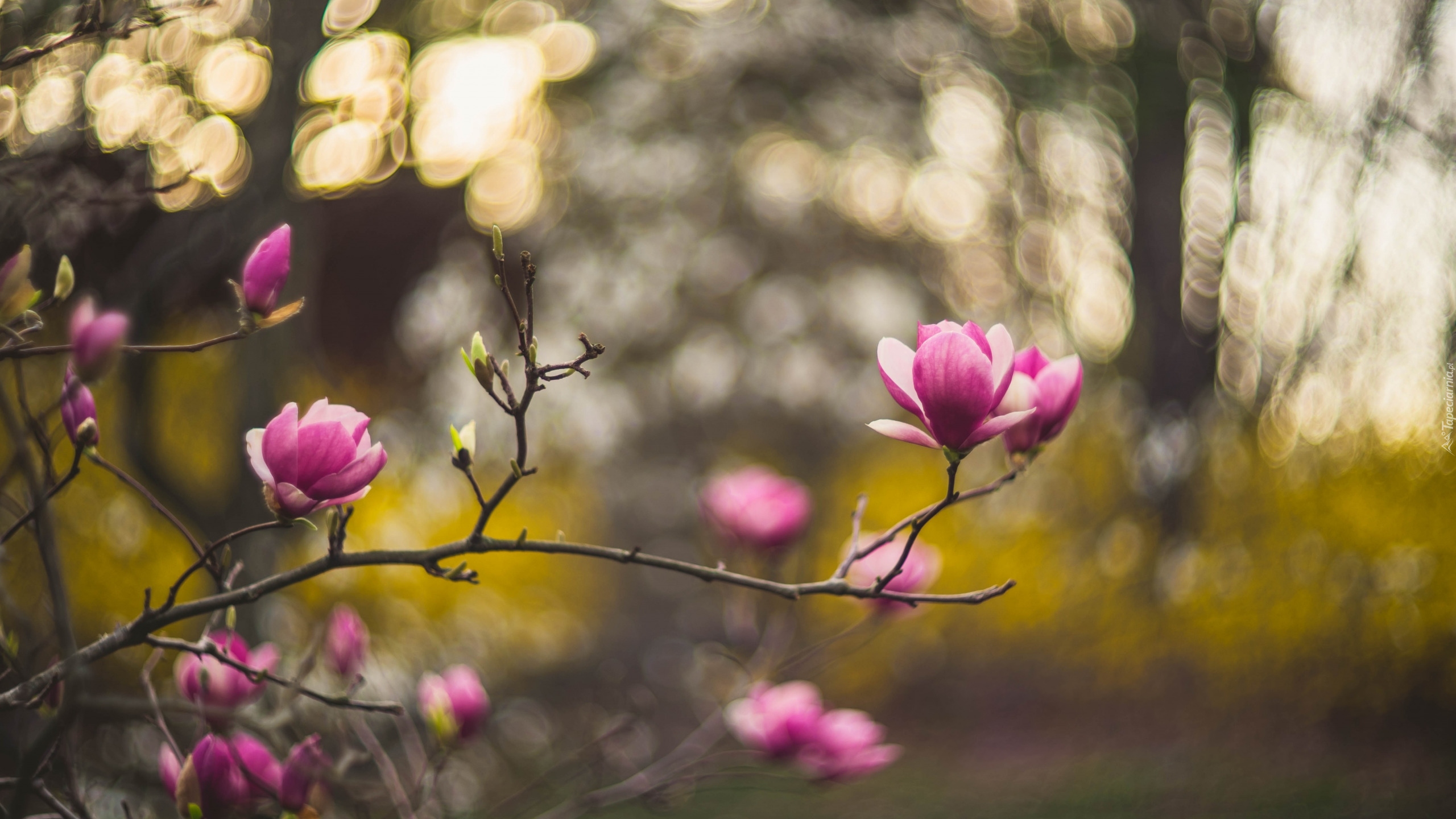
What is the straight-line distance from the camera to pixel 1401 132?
244cm

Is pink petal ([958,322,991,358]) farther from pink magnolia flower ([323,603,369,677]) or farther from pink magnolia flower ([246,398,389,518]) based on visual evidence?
pink magnolia flower ([323,603,369,677])

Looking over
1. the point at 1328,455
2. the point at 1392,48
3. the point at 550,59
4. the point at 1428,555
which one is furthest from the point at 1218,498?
the point at 550,59

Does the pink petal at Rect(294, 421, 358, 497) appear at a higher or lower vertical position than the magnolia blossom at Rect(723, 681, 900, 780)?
higher

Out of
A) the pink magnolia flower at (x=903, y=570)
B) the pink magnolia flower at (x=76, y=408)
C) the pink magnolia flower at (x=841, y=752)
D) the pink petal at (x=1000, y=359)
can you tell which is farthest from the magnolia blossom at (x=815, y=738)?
the pink magnolia flower at (x=76, y=408)

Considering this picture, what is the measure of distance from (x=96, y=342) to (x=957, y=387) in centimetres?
66

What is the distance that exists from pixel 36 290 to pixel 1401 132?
312 centimetres

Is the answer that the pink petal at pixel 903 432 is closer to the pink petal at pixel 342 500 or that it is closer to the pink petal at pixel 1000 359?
the pink petal at pixel 1000 359

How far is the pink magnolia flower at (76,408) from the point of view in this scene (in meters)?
0.63

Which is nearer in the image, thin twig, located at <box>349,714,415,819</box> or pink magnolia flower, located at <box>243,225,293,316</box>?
pink magnolia flower, located at <box>243,225,293,316</box>

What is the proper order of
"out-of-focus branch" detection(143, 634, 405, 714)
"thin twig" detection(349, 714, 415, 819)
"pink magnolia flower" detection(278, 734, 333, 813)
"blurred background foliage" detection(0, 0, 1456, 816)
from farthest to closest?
"blurred background foliage" detection(0, 0, 1456, 816) < "thin twig" detection(349, 714, 415, 819) < "pink magnolia flower" detection(278, 734, 333, 813) < "out-of-focus branch" detection(143, 634, 405, 714)

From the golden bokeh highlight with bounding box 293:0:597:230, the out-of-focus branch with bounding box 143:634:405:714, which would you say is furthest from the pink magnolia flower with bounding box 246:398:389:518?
the golden bokeh highlight with bounding box 293:0:597:230

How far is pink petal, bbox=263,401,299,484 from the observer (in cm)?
Result: 61

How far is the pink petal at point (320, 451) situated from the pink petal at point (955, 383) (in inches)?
17.1

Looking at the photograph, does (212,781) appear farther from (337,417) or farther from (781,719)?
(781,719)
